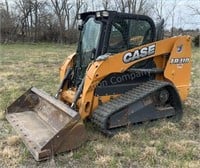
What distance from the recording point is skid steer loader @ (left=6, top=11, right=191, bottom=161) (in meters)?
4.60

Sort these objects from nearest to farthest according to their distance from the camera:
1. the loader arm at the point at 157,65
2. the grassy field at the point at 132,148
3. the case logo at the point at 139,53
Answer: the grassy field at the point at 132,148, the loader arm at the point at 157,65, the case logo at the point at 139,53

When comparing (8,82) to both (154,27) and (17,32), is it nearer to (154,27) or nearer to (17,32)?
(154,27)

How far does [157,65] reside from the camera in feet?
18.6

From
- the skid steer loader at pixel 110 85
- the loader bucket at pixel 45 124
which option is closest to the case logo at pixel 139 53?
the skid steer loader at pixel 110 85

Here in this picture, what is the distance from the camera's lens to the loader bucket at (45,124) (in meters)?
4.02

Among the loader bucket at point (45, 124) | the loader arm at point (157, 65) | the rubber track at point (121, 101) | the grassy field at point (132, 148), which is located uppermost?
the loader arm at point (157, 65)

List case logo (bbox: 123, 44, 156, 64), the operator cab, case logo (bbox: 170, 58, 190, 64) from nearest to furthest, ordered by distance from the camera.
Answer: case logo (bbox: 123, 44, 156, 64)
the operator cab
case logo (bbox: 170, 58, 190, 64)

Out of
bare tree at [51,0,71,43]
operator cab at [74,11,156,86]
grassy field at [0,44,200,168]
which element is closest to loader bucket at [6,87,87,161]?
grassy field at [0,44,200,168]

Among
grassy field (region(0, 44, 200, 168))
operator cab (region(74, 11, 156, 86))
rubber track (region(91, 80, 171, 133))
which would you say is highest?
operator cab (region(74, 11, 156, 86))

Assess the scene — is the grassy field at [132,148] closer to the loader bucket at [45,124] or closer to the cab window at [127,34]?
the loader bucket at [45,124]

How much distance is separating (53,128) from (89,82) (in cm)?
79

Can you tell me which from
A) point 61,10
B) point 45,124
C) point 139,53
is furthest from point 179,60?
point 61,10

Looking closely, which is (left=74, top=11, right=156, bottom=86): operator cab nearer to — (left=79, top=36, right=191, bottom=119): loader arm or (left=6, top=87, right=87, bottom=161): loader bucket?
(left=79, top=36, right=191, bottom=119): loader arm

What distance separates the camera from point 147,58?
5.32 metres
